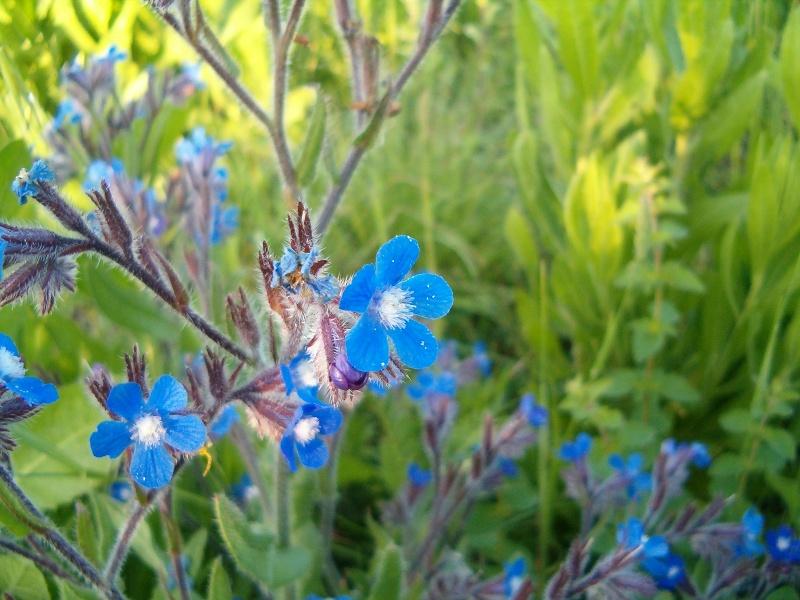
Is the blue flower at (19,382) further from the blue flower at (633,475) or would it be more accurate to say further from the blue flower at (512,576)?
the blue flower at (633,475)

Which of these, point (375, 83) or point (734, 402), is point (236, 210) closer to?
point (375, 83)

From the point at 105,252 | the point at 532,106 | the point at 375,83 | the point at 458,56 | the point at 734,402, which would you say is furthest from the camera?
the point at 458,56

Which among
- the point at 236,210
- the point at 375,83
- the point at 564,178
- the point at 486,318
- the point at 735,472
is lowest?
the point at 735,472

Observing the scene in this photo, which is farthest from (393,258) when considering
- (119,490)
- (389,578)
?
(119,490)

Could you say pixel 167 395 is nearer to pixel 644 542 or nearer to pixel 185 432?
pixel 185 432

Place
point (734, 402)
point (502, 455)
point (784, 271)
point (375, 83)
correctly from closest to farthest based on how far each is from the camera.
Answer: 1. point (375, 83)
2. point (502, 455)
3. point (784, 271)
4. point (734, 402)

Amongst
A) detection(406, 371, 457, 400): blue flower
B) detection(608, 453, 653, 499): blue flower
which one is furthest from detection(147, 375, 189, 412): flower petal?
detection(608, 453, 653, 499): blue flower

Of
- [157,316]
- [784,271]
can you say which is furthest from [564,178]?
[157,316]

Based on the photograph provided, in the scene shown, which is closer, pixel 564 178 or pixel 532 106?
pixel 564 178
